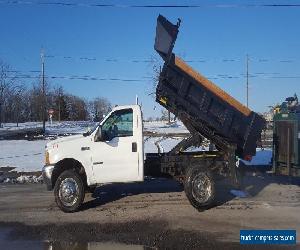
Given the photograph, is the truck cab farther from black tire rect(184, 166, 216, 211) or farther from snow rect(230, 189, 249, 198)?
snow rect(230, 189, 249, 198)

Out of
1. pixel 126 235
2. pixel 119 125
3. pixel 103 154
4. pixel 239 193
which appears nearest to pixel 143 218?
pixel 126 235

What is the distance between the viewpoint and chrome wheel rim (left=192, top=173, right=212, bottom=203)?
32.6 ft

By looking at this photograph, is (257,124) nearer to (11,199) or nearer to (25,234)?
(25,234)

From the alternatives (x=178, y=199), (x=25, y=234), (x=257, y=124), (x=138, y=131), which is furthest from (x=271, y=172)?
(x=25, y=234)

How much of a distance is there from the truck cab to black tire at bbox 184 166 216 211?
1102mm

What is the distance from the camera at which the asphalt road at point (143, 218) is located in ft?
25.2

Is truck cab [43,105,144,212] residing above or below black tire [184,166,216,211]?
above

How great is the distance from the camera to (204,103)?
408 inches

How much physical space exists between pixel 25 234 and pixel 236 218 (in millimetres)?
4120

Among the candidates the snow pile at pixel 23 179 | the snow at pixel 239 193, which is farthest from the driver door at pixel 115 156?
the snow pile at pixel 23 179

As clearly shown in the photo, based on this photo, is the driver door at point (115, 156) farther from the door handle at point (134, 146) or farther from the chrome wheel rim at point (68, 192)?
the chrome wheel rim at point (68, 192)

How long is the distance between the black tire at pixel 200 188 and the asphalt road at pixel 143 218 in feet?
0.62
